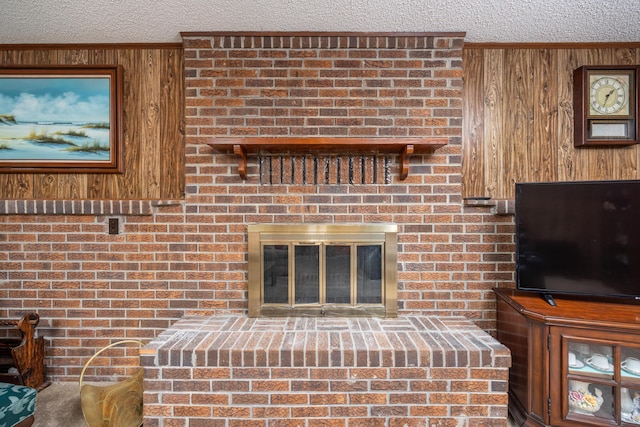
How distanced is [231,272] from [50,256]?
1.13 meters

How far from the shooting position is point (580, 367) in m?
1.62

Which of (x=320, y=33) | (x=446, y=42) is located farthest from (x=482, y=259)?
(x=320, y=33)

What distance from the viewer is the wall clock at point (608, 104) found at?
2128 millimetres

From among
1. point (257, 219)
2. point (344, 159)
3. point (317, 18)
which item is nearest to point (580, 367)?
point (344, 159)

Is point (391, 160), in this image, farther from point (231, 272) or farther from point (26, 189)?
point (26, 189)

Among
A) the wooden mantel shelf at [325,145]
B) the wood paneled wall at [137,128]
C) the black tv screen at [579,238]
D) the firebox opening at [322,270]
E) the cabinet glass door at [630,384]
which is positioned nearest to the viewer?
the cabinet glass door at [630,384]

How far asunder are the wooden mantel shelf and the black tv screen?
617 millimetres

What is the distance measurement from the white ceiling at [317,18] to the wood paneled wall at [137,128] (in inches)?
3.3

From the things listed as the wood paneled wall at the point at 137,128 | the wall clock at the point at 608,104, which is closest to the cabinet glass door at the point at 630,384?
the wall clock at the point at 608,104

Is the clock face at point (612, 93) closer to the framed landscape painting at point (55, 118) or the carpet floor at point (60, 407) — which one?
the carpet floor at point (60, 407)

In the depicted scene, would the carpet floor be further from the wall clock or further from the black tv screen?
the wall clock

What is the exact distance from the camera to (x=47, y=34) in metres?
2.05

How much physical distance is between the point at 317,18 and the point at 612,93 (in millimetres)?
1908

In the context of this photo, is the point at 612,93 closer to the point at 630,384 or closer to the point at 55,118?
the point at 630,384
